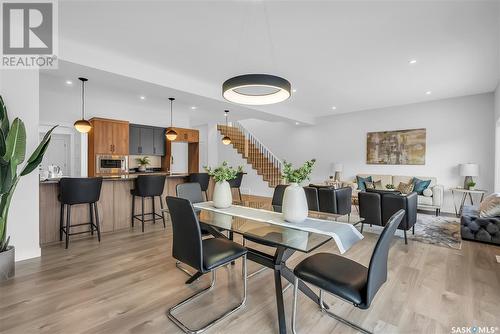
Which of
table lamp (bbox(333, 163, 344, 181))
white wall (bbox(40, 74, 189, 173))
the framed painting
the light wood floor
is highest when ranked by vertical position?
white wall (bbox(40, 74, 189, 173))

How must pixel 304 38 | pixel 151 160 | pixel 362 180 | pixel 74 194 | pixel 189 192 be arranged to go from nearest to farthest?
pixel 304 38, pixel 189 192, pixel 74 194, pixel 362 180, pixel 151 160

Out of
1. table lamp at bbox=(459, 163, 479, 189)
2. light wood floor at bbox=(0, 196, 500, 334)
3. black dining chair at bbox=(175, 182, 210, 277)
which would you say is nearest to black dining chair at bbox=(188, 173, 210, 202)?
black dining chair at bbox=(175, 182, 210, 277)

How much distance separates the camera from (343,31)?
9.44 ft

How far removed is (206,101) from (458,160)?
6136mm

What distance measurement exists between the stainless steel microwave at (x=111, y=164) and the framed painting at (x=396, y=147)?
692 centimetres

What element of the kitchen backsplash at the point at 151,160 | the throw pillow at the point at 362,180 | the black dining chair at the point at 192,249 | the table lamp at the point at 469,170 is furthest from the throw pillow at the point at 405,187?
the kitchen backsplash at the point at 151,160

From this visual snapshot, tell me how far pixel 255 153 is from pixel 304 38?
6.43 m

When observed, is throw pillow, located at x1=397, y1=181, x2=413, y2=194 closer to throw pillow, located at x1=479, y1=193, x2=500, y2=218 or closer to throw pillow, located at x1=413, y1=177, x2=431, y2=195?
throw pillow, located at x1=413, y1=177, x2=431, y2=195

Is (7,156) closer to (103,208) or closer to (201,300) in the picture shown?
(103,208)

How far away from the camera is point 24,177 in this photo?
9.37ft

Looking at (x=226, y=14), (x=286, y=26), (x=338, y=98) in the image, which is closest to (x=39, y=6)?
(x=226, y=14)

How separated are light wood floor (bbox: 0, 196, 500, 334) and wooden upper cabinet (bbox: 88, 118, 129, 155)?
3.42 metres

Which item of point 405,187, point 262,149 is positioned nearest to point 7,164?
point 405,187

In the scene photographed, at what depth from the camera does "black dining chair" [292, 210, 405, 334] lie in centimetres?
144
